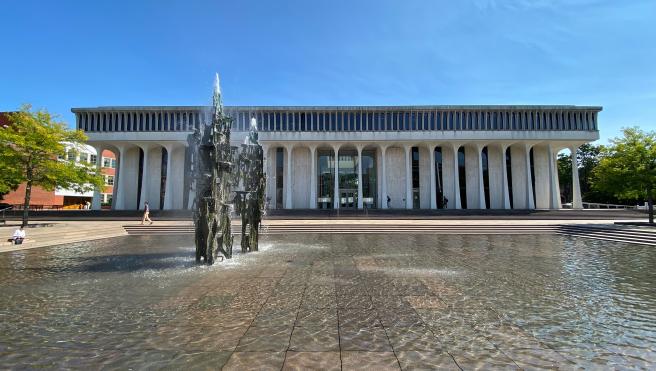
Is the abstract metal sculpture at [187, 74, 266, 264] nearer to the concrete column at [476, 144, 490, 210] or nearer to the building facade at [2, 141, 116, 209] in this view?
the building facade at [2, 141, 116, 209]

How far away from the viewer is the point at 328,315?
20.3ft

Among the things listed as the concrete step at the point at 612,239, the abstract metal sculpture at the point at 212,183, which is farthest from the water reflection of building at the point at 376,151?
the abstract metal sculpture at the point at 212,183

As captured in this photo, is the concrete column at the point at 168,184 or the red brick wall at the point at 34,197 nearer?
the concrete column at the point at 168,184

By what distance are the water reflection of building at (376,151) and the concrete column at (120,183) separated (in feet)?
0.51

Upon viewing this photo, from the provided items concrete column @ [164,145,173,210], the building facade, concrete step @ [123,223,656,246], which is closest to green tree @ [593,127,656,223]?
concrete step @ [123,223,656,246]

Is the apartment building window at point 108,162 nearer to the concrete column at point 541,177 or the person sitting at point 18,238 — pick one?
the person sitting at point 18,238

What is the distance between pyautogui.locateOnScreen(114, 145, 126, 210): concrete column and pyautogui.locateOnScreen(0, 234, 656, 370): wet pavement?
157ft

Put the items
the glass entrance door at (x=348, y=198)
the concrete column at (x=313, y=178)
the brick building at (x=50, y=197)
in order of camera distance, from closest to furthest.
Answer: the concrete column at (x=313, y=178) → the brick building at (x=50, y=197) → the glass entrance door at (x=348, y=198)

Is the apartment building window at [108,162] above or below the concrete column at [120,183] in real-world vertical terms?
above

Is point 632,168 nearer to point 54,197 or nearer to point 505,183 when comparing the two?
point 505,183

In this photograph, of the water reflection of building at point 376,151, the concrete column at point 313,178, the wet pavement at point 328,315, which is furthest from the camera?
the concrete column at point 313,178

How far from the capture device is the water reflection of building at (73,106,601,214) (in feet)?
171

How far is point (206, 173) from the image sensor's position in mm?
11547

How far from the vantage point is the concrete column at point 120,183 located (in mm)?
54250
